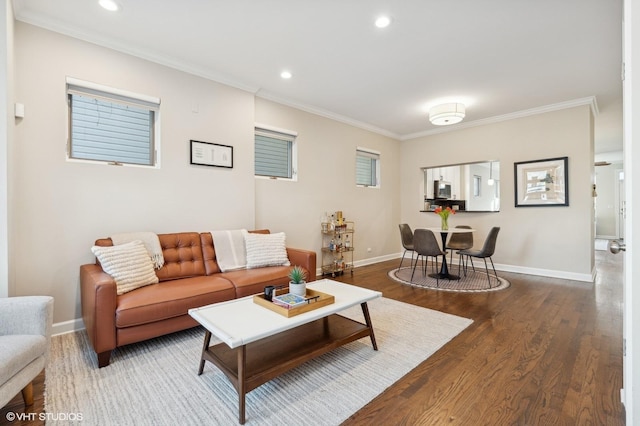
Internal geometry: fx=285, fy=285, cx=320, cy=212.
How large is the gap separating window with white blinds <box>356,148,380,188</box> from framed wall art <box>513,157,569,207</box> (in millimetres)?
2453

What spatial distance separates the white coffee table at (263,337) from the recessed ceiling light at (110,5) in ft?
8.25

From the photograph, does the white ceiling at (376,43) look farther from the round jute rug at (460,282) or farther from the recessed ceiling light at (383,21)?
the round jute rug at (460,282)

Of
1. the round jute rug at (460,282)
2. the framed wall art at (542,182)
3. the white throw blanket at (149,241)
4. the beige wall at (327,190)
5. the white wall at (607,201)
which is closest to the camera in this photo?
the white throw blanket at (149,241)

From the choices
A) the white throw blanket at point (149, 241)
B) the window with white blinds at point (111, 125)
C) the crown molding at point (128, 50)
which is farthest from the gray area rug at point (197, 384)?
the crown molding at point (128, 50)

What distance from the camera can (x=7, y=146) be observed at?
6.70 feet

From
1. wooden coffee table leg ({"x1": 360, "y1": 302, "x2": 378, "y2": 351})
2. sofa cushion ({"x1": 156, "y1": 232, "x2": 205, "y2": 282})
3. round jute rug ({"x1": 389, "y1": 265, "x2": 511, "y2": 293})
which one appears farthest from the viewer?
round jute rug ({"x1": 389, "y1": 265, "x2": 511, "y2": 293})

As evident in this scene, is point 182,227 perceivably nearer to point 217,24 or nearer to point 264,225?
point 264,225

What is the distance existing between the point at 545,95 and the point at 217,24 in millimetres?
4476

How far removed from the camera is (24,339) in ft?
4.96

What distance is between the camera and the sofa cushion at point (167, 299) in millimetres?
2121

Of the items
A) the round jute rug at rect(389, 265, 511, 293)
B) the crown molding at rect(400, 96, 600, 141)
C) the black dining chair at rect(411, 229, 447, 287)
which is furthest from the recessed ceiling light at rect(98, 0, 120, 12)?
the crown molding at rect(400, 96, 600, 141)

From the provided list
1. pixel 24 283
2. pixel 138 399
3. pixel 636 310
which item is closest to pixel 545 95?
pixel 636 310

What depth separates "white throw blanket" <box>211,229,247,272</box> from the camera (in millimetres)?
3186

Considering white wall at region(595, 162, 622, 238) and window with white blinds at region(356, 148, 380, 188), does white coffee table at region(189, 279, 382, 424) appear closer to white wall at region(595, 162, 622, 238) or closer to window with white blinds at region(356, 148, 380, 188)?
window with white blinds at region(356, 148, 380, 188)
